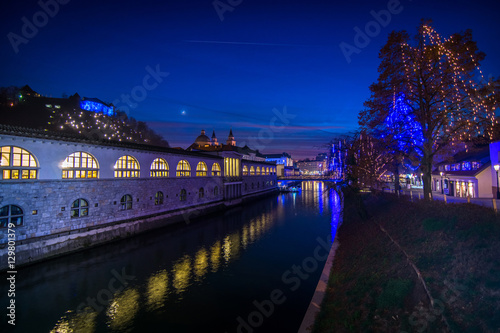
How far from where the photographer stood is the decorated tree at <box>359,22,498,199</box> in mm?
17859

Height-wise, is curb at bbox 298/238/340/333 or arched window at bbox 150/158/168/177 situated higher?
arched window at bbox 150/158/168/177

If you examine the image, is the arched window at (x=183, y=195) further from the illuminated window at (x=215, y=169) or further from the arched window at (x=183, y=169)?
the illuminated window at (x=215, y=169)

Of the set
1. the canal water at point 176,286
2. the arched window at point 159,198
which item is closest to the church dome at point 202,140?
the arched window at point 159,198

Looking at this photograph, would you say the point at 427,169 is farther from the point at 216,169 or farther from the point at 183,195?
the point at 216,169

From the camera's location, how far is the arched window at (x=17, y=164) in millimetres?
19438

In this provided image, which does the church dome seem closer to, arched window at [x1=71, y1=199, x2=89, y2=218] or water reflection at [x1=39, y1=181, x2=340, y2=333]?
water reflection at [x1=39, y1=181, x2=340, y2=333]

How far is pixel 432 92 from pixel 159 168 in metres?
29.9

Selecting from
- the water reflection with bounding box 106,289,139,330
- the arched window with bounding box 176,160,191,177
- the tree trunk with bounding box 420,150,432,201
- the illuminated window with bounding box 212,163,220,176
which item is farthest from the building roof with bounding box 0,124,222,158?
the tree trunk with bounding box 420,150,432,201

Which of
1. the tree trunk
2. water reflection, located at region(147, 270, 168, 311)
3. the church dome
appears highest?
the church dome

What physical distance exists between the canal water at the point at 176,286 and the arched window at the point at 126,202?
3466 mm

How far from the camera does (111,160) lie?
2819 cm

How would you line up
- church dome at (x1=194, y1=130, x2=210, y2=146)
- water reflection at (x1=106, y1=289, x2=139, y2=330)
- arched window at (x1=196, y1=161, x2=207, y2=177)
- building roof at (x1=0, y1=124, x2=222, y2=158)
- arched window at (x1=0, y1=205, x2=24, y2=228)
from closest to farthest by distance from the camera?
water reflection at (x1=106, y1=289, x2=139, y2=330) → arched window at (x1=0, y1=205, x2=24, y2=228) → building roof at (x1=0, y1=124, x2=222, y2=158) → arched window at (x1=196, y1=161, x2=207, y2=177) → church dome at (x1=194, y1=130, x2=210, y2=146)

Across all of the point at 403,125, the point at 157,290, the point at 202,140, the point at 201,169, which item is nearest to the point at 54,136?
the point at 157,290

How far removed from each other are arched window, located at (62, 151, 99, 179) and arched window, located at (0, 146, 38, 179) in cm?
255
